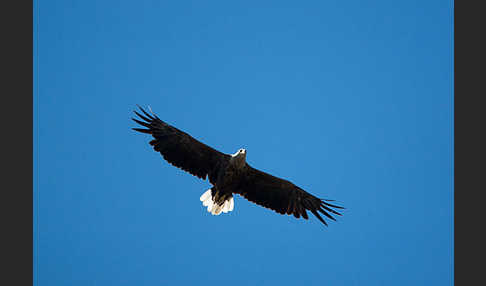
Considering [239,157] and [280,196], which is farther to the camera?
[280,196]

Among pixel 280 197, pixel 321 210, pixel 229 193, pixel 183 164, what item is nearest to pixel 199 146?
pixel 183 164

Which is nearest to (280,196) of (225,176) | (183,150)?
(225,176)

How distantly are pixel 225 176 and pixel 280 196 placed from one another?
5.05 feet

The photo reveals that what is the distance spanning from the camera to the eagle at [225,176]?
1145 centimetres

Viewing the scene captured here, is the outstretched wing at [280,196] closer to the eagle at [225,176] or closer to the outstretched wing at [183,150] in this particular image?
the eagle at [225,176]

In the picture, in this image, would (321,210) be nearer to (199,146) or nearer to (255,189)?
(255,189)

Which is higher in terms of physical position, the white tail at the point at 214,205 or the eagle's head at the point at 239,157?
the eagle's head at the point at 239,157

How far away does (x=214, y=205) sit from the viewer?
1188cm

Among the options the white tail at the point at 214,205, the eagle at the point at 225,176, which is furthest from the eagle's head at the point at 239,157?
the white tail at the point at 214,205

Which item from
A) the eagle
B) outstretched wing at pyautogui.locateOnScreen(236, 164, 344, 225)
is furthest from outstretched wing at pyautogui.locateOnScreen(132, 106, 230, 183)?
outstretched wing at pyautogui.locateOnScreen(236, 164, 344, 225)

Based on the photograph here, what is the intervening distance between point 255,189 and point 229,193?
63 cm

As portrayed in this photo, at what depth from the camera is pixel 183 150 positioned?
11.6 m

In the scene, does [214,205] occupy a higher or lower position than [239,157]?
lower

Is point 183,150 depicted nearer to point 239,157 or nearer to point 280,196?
point 239,157
